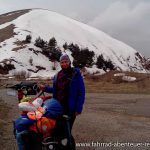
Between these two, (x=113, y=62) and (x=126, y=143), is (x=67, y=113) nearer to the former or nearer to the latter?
(x=126, y=143)

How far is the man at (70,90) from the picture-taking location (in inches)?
271

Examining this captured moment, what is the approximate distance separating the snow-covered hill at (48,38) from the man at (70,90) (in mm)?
65493

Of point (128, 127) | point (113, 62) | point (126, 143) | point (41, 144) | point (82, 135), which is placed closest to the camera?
point (41, 144)

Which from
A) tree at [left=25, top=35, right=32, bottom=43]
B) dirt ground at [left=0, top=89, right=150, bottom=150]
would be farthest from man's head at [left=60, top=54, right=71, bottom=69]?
tree at [left=25, top=35, right=32, bottom=43]

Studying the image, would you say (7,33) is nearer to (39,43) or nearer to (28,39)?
(28,39)

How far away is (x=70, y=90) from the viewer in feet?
22.7

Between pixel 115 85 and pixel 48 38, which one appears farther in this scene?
pixel 48 38

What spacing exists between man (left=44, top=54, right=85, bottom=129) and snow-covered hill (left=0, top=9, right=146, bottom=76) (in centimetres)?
6549

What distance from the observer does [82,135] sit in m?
11.1

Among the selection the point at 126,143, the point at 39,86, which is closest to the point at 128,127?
the point at 126,143

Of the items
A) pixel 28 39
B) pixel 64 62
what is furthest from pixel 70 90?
pixel 28 39

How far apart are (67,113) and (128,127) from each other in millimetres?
6245

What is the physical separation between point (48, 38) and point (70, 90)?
83.7 meters

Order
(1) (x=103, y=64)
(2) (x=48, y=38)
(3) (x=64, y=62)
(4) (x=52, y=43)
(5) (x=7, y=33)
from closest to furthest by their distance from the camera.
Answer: (3) (x=64, y=62) < (4) (x=52, y=43) < (1) (x=103, y=64) < (2) (x=48, y=38) < (5) (x=7, y=33)
